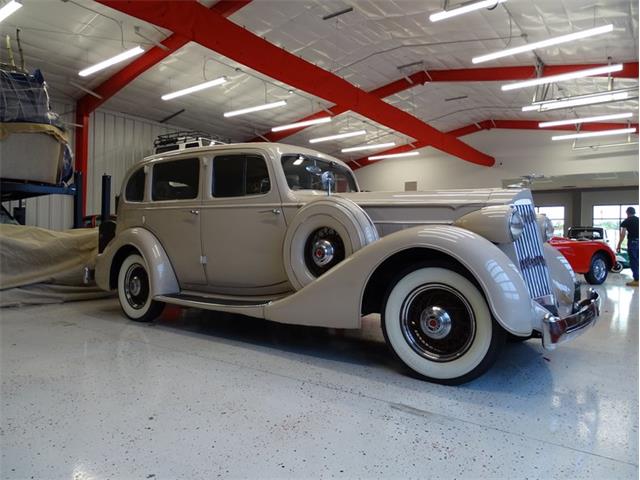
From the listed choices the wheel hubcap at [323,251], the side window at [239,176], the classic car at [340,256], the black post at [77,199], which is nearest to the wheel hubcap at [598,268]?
the classic car at [340,256]

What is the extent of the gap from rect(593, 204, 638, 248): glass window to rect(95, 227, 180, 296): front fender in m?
21.0

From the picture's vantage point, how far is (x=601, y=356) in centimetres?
292

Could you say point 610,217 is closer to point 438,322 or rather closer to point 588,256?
point 588,256

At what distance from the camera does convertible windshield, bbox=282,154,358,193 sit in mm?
3305

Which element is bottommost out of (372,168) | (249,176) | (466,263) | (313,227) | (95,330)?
(95,330)

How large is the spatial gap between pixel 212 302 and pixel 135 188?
1.75 m

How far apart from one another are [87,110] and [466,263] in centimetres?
1317

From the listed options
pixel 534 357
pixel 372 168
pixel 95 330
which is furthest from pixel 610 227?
pixel 95 330

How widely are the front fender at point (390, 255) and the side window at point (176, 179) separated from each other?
1.54 meters

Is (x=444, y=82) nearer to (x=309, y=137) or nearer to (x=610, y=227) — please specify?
(x=309, y=137)

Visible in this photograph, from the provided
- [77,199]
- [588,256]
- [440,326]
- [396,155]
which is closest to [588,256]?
[588,256]

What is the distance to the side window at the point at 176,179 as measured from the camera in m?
3.68

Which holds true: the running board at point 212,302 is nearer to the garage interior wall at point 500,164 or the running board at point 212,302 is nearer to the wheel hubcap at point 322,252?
the wheel hubcap at point 322,252

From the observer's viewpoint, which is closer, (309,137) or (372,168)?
(309,137)
